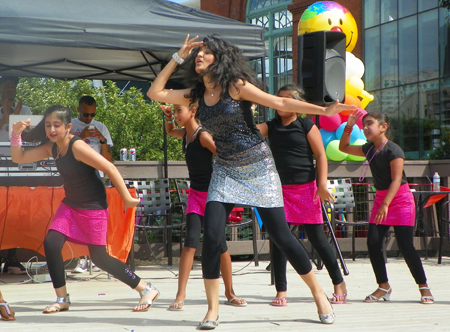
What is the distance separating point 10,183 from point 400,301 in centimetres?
432

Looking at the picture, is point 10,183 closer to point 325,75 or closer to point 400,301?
point 325,75

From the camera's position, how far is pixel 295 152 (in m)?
5.37

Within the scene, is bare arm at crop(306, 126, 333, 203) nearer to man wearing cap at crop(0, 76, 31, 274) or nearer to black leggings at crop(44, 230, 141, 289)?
black leggings at crop(44, 230, 141, 289)

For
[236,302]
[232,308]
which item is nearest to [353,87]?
[236,302]

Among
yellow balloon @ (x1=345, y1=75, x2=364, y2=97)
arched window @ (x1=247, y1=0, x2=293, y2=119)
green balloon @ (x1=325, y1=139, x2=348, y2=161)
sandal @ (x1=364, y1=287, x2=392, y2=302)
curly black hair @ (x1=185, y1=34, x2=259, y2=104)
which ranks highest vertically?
arched window @ (x1=247, y1=0, x2=293, y2=119)

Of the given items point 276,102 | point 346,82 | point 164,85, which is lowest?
point 276,102

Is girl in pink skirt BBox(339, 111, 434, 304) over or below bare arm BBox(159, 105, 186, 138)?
below

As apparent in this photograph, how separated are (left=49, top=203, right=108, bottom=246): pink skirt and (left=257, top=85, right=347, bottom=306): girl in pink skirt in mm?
1530

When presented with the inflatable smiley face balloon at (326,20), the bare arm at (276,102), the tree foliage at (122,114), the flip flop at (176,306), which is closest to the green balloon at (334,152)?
the inflatable smiley face balloon at (326,20)

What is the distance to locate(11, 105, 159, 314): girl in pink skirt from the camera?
4824mm

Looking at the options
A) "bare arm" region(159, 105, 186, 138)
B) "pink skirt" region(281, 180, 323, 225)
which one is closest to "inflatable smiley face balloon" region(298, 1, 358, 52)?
"bare arm" region(159, 105, 186, 138)

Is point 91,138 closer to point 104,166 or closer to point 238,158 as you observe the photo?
point 104,166

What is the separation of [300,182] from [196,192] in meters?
0.90

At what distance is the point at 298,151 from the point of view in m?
5.38
